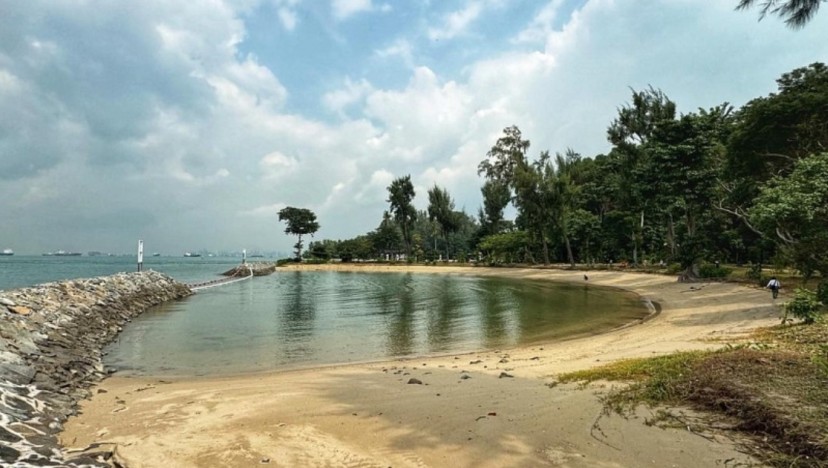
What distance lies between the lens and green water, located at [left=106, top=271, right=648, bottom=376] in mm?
13703

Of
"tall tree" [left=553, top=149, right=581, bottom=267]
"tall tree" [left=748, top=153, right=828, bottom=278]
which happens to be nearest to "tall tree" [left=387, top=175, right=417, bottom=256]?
"tall tree" [left=553, top=149, right=581, bottom=267]

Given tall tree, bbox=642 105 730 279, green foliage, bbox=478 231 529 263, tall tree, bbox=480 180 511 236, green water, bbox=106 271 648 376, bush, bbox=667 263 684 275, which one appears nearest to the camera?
green water, bbox=106 271 648 376

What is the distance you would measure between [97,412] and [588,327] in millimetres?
15844

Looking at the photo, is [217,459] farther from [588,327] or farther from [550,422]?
[588,327]

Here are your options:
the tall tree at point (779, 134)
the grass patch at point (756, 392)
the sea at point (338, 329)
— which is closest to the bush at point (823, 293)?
the sea at point (338, 329)

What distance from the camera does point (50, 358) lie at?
1130cm

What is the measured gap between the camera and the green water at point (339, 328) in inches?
539

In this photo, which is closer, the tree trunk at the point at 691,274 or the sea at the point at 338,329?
the sea at the point at 338,329

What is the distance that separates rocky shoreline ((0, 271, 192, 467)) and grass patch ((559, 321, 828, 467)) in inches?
280

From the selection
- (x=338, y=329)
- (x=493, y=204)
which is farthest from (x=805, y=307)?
(x=493, y=204)

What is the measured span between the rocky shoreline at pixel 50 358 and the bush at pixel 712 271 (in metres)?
33.7

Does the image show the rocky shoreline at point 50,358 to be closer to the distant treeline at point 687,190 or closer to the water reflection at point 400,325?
the water reflection at point 400,325

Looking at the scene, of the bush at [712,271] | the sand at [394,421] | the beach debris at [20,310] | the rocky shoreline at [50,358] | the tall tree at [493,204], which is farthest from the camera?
the tall tree at [493,204]

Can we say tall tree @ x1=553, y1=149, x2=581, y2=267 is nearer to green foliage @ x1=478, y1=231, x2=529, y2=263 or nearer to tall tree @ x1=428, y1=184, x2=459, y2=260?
green foliage @ x1=478, y1=231, x2=529, y2=263
